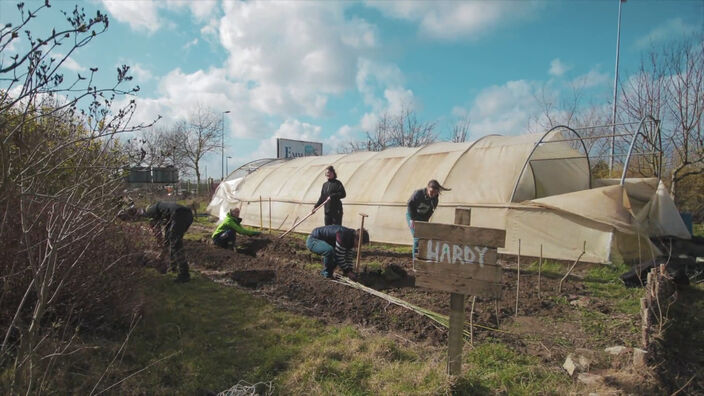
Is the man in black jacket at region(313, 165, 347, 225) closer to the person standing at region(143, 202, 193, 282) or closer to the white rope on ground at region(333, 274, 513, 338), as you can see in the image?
the white rope on ground at region(333, 274, 513, 338)

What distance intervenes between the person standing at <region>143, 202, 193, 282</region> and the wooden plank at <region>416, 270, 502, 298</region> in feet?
14.6

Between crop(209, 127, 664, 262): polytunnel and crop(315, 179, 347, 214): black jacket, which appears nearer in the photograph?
crop(209, 127, 664, 262): polytunnel

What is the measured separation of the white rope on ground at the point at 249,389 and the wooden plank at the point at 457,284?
57.5 inches

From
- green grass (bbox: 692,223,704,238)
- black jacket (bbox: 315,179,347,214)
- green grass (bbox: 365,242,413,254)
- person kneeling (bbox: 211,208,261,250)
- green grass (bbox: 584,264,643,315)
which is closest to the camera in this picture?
green grass (bbox: 584,264,643,315)

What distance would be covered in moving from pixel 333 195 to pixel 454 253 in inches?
223

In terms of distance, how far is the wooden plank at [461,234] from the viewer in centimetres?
281

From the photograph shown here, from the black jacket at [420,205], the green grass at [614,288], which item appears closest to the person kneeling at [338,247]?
the black jacket at [420,205]

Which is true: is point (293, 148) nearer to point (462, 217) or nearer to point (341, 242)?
point (341, 242)

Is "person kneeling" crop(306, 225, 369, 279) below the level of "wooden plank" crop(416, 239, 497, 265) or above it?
below

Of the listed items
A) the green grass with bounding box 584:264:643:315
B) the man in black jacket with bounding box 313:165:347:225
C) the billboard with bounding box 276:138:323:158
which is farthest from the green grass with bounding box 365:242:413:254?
the billboard with bounding box 276:138:323:158

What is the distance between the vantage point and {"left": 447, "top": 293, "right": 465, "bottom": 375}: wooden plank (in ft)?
9.77

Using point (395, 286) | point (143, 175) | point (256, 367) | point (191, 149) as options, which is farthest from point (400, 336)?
point (191, 149)

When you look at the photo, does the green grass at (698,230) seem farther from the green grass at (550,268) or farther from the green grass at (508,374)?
the green grass at (508,374)

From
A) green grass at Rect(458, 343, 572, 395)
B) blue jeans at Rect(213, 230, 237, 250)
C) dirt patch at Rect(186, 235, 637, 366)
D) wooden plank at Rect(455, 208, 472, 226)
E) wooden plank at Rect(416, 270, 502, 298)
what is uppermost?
wooden plank at Rect(455, 208, 472, 226)
